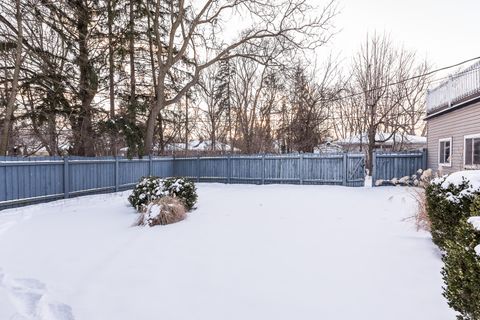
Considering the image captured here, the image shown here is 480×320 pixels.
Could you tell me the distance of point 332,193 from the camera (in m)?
10.3

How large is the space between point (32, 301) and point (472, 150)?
10658 millimetres

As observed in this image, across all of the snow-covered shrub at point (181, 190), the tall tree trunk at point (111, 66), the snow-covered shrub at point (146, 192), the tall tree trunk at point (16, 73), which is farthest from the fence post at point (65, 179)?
the snow-covered shrub at point (181, 190)

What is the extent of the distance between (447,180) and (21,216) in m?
8.13

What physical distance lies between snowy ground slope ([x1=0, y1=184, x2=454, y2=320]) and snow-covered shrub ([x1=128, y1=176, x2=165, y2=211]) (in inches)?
30.1

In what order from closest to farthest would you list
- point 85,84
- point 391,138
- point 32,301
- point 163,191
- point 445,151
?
point 32,301, point 163,191, point 445,151, point 85,84, point 391,138

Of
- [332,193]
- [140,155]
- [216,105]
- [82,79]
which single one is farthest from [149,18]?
[332,193]

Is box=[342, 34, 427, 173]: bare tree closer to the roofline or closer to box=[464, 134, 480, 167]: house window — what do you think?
the roofline

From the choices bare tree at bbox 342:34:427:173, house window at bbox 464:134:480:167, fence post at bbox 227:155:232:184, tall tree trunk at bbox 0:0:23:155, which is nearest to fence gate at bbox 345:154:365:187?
house window at bbox 464:134:480:167

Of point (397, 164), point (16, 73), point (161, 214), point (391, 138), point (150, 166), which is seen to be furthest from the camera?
point (391, 138)

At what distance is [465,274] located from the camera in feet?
6.71

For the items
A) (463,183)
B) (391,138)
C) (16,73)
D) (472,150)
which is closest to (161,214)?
(463,183)

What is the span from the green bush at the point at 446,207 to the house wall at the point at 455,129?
243 inches

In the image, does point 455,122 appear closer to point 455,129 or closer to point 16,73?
point 455,129

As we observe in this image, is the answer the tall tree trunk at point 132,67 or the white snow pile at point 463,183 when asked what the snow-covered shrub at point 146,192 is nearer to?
the white snow pile at point 463,183
